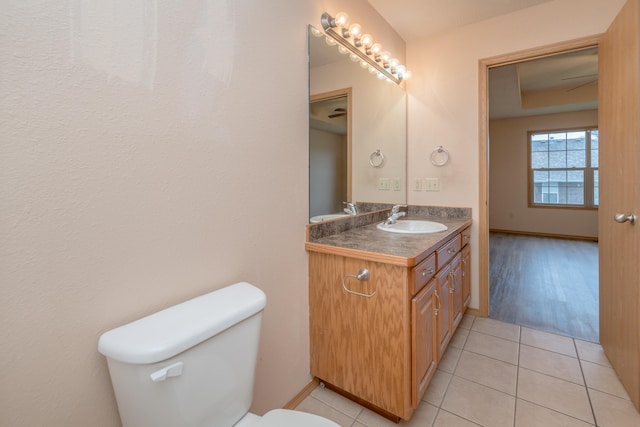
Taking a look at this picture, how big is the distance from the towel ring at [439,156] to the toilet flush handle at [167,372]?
2392 mm

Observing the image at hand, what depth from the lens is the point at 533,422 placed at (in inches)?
56.6

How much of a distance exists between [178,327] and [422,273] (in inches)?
41.4

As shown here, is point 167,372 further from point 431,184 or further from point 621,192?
point 431,184

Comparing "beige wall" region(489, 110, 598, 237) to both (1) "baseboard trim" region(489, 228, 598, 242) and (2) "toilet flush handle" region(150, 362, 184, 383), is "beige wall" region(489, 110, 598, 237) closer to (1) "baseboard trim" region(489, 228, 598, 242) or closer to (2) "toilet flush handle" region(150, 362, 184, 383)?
(1) "baseboard trim" region(489, 228, 598, 242)

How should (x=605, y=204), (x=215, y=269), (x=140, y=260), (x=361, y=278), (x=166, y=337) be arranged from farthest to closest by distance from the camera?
(x=605, y=204) < (x=361, y=278) < (x=215, y=269) < (x=140, y=260) < (x=166, y=337)

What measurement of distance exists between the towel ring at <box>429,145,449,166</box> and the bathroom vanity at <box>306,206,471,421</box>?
0.99 meters

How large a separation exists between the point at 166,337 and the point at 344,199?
1348mm

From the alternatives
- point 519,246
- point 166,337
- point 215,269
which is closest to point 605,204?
point 215,269

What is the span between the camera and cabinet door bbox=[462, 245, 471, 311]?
88.9 inches

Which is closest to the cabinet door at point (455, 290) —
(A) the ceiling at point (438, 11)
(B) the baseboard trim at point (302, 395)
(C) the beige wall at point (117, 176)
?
(B) the baseboard trim at point (302, 395)

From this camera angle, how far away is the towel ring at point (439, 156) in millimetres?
2570

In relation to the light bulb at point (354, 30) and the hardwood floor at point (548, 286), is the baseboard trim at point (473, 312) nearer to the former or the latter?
the hardwood floor at point (548, 286)

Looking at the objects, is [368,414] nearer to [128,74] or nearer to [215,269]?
[215,269]

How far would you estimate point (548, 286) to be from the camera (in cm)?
319
